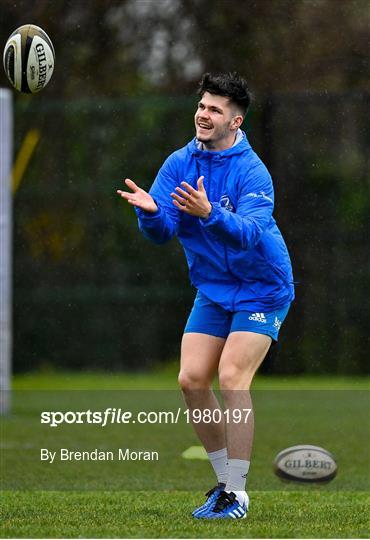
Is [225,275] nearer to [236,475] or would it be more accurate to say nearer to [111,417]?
[236,475]

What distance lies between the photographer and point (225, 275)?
183 inches

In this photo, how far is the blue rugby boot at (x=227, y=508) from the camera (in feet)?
14.6

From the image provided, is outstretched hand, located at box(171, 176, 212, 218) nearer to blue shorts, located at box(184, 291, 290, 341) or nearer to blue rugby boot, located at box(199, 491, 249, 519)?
blue shorts, located at box(184, 291, 290, 341)

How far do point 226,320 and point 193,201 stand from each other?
26.4 inches

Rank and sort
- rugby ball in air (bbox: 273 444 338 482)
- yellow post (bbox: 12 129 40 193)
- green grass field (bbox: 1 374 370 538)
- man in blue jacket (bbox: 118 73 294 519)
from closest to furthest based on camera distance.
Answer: green grass field (bbox: 1 374 370 538), man in blue jacket (bbox: 118 73 294 519), rugby ball in air (bbox: 273 444 338 482), yellow post (bbox: 12 129 40 193)

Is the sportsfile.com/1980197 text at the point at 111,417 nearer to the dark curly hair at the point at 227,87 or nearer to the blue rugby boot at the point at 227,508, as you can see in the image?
the blue rugby boot at the point at 227,508

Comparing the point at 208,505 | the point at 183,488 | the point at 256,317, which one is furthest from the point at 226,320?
the point at 183,488

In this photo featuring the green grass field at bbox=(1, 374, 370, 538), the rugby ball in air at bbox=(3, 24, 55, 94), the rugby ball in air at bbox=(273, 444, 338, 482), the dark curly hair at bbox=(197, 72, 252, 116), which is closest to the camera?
the green grass field at bbox=(1, 374, 370, 538)

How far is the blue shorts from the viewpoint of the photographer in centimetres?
457

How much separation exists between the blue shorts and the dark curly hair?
80cm

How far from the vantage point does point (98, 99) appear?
11547mm

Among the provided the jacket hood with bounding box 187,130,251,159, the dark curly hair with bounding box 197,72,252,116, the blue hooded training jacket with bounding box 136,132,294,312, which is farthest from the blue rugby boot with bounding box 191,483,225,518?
the dark curly hair with bounding box 197,72,252,116

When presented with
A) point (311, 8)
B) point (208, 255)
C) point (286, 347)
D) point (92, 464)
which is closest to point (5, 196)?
point (92, 464)

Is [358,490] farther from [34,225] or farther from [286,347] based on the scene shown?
[34,225]
